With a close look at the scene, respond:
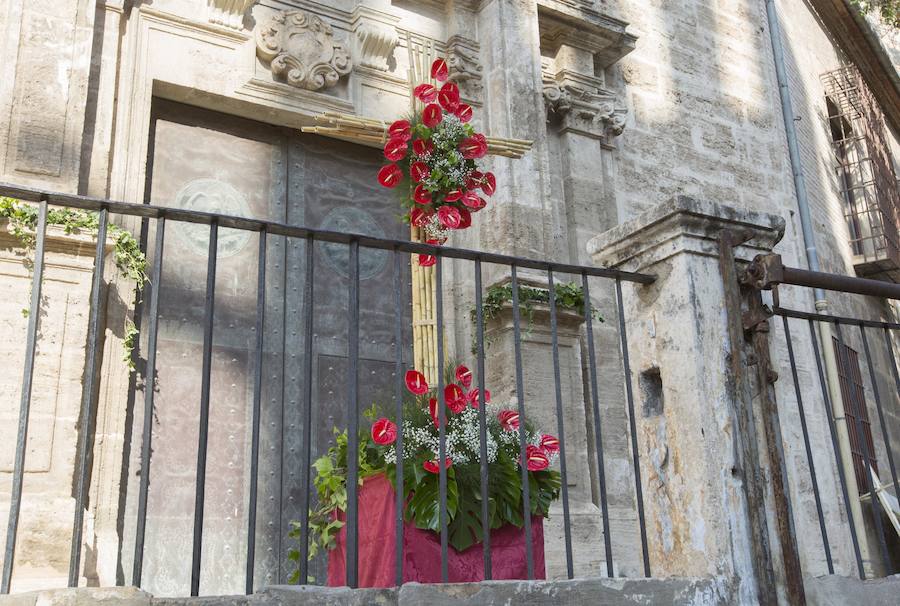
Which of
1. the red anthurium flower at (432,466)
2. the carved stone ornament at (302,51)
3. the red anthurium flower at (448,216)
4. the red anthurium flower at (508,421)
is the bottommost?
the red anthurium flower at (432,466)

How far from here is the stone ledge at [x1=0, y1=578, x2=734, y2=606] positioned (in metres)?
2.02

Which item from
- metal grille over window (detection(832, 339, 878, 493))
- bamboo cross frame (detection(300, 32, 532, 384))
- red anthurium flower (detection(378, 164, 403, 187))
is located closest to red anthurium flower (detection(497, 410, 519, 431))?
bamboo cross frame (detection(300, 32, 532, 384))

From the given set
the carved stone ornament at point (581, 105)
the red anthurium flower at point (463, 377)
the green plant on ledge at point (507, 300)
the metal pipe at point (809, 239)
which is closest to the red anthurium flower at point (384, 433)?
the red anthurium flower at point (463, 377)

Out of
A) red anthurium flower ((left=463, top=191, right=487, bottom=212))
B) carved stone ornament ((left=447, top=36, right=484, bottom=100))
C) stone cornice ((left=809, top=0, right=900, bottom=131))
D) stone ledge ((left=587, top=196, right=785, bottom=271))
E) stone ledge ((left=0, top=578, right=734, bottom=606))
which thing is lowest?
stone ledge ((left=0, top=578, right=734, bottom=606))

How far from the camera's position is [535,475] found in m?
3.43

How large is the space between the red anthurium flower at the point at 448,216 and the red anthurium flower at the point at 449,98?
46cm

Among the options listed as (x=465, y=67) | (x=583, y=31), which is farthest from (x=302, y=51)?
(x=583, y=31)

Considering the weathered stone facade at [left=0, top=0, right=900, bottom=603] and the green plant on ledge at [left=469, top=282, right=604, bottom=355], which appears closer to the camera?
the weathered stone facade at [left=0, top=0, right=900, bottom=603]

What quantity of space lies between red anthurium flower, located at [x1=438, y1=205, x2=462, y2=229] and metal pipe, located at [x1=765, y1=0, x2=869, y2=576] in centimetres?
482

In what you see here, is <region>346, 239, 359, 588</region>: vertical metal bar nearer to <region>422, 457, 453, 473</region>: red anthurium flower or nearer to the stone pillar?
<region>422, 457, 453, 473</region>: red anthurium flower

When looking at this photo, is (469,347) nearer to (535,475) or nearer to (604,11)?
(535,475)

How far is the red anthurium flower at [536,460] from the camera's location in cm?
337

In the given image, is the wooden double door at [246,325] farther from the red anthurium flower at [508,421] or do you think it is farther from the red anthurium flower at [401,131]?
the red anthurium flower at [508,421]

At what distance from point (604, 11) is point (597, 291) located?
2432 mm
